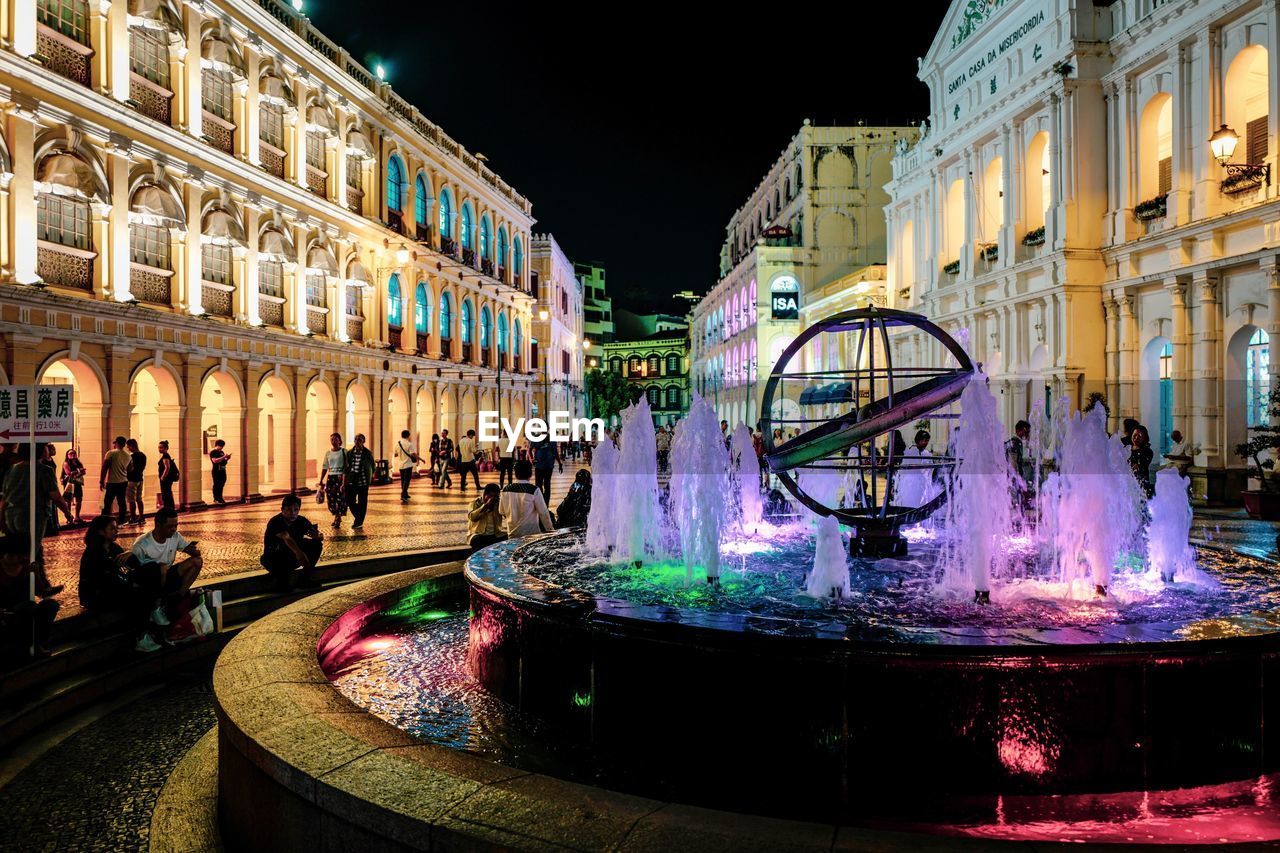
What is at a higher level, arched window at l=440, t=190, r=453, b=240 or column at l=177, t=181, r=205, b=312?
arched window at l=440, t=190, r=453, b=240

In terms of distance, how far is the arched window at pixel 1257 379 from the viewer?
17047mm

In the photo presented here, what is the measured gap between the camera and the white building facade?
5169cm

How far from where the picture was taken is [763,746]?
4539 mm

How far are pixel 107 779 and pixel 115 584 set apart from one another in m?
2.84

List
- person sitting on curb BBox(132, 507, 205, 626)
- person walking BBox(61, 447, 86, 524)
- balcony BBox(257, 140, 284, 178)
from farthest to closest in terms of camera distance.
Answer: balcony BBox(257, 140, 284, 178) → person walking BBox(61, 447, 86, 524) → person sitting on curb BBox(132, 507, 205, 626)

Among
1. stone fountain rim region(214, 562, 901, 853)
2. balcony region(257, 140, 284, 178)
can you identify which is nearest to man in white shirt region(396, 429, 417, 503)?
balcony region(257, 140, 284, 178)

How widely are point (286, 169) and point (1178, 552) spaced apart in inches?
933

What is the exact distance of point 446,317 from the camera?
118 feet

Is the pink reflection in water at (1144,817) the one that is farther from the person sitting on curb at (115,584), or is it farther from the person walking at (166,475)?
the person walking at (166,475)

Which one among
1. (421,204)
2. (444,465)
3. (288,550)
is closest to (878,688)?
(288,550)

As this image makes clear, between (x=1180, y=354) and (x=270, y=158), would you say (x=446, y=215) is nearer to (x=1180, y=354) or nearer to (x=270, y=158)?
(x=270, y=158)

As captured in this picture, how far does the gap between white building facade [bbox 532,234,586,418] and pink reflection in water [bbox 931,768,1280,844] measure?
4185 centimetres

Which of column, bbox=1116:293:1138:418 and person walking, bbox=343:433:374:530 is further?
column, bbox=1116:293:1138:418

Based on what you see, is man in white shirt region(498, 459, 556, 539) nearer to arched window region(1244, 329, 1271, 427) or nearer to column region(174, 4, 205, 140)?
column region(174, 4, 205, 140)
